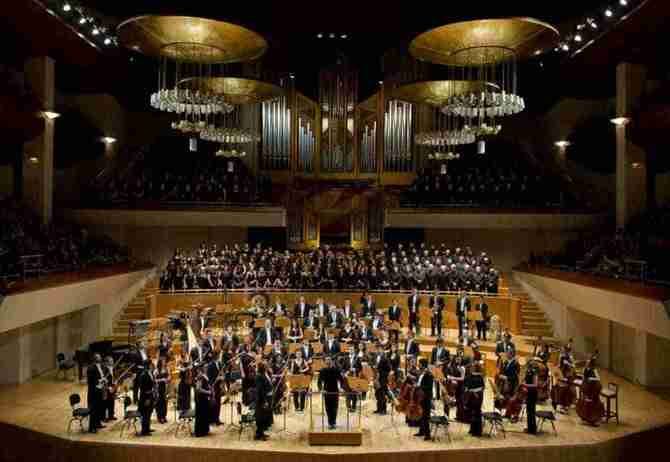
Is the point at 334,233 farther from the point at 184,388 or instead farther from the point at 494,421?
the point at 494,421

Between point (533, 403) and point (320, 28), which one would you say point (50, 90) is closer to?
point (320, 28)

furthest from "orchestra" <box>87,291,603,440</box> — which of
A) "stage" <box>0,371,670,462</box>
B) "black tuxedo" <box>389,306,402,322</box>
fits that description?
"black tuxedo" <box>389,306,402,322</box>

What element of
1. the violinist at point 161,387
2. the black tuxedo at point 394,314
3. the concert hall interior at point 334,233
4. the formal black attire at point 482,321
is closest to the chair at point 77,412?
the concert hall interior at point 334,233

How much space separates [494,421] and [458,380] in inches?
31.6

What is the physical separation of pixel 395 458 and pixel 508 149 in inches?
517

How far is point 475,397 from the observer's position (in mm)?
9078

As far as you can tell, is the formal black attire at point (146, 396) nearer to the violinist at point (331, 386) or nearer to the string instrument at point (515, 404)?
the violinist at point (331, 386)

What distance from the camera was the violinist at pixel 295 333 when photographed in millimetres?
11859

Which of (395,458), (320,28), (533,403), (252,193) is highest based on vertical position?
(320,28)

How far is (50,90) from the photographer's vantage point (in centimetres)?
1532

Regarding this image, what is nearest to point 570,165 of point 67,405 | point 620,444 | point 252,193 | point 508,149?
point 508,149

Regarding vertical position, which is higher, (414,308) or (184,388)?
(414,308)

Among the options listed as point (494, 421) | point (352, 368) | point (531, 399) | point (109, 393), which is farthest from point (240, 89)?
point (531, 399)

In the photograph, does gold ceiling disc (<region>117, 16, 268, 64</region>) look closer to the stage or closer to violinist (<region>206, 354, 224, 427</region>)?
violinist (<region>206, 354, 224, 427</region>)
